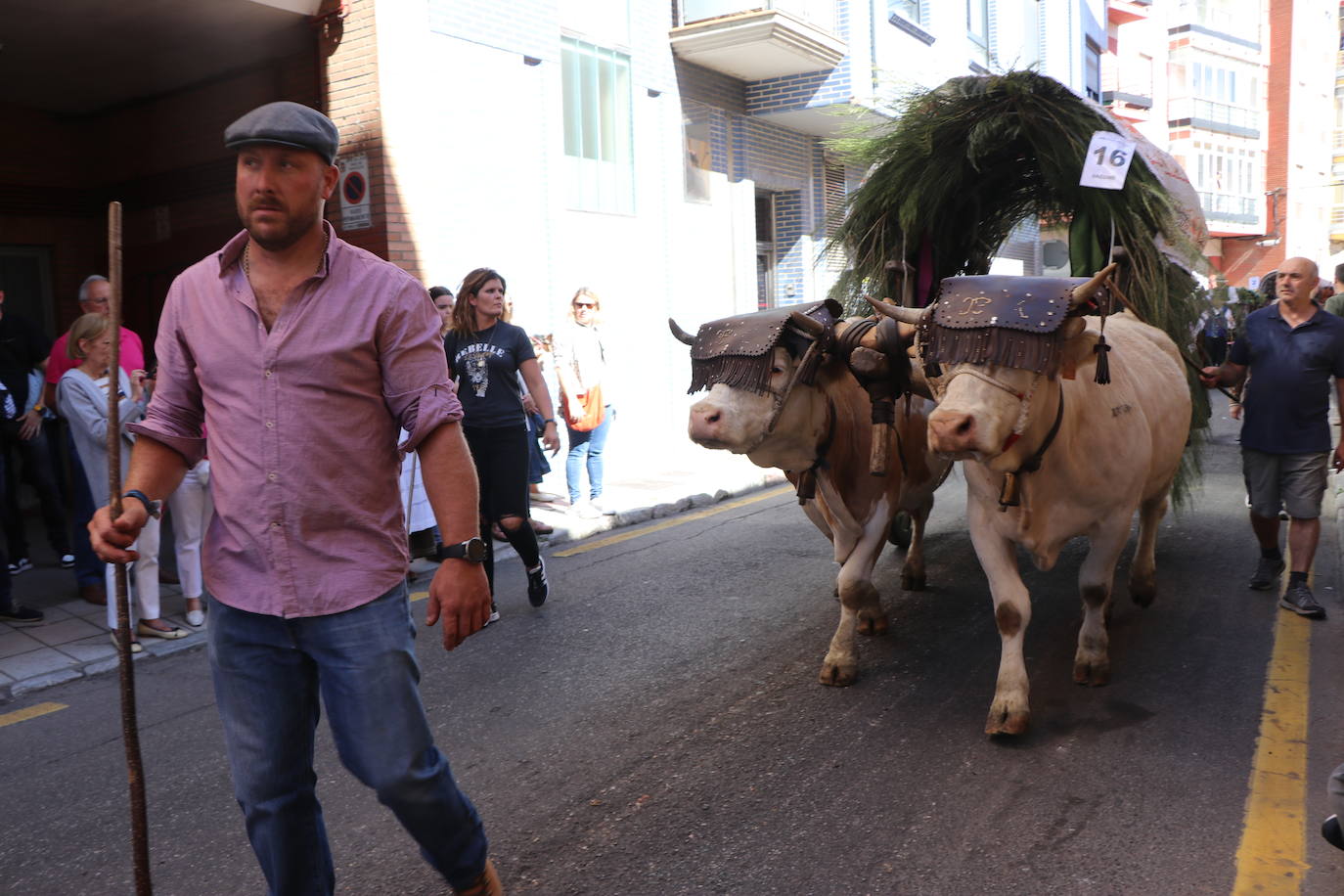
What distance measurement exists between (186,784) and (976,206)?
5.18m

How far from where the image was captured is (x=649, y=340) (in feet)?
45.2

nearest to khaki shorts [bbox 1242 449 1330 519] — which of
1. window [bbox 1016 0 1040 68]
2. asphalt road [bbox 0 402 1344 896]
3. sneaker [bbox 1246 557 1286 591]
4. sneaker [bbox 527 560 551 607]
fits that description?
sneaker [bbox 1246 557 1286 591]

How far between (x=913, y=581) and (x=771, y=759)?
8.10 ft

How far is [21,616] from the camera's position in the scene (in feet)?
21.0

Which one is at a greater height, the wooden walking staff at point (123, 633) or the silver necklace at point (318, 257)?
the silver necklace at point (318, 257)

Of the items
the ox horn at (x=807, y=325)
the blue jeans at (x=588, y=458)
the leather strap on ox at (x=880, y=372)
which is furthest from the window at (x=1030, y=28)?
the ox horn at (x=807, y=325)

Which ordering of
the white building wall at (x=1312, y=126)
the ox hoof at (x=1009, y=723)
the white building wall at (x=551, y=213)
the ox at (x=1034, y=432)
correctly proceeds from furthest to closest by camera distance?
the white building wall at (x=1312, y=126) → the white building wall at (x=551, y=213) → the ox hoof at (x=1009, y=723) → the ox at (x=1034, y=432)

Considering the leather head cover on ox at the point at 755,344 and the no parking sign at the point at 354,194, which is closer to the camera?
the leather head cover on ox at the point at 755,344

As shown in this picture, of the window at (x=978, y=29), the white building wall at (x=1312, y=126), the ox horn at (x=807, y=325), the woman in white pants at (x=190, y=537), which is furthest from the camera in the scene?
the white building wall at (x=1312, y=126)

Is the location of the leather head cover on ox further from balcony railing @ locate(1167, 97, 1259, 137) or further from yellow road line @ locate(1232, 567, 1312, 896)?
balcony railing @ locate(1167, 97, 1259, 137)

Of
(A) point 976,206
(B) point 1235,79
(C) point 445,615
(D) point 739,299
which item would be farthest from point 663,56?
(B) point 1235,79

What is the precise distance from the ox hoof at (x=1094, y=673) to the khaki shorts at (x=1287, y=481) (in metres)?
2.04

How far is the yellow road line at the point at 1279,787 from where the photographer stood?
10.2ft

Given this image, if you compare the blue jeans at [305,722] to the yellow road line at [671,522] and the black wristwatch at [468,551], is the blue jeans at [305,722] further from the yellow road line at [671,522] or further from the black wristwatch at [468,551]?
the yellow road line at [671,522]
